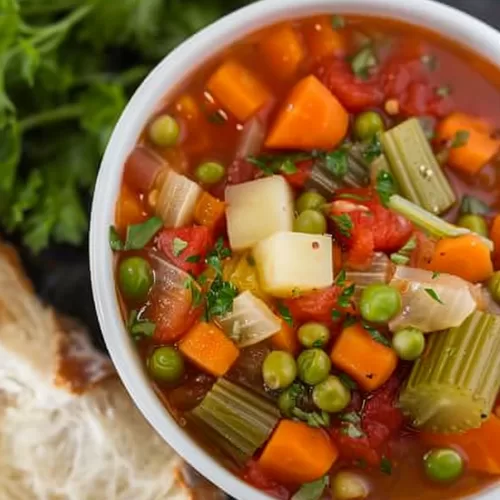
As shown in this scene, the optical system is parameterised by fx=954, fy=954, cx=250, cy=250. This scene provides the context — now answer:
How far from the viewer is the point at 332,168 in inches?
81.6

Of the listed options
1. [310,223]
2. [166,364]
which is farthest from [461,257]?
[166,364]

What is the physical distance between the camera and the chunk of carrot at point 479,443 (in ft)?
6.42

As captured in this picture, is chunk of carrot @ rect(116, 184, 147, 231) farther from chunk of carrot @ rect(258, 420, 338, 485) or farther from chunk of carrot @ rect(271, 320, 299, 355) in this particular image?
chunk of carrot @ rect(258, 420, 338, 485)

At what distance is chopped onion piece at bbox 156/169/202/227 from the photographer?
2.02m

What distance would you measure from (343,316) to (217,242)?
0.31 m

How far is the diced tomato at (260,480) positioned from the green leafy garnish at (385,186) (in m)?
0.62

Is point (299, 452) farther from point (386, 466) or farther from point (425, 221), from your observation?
point (425, 221)

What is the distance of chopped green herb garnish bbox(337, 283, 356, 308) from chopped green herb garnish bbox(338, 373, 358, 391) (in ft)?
0.48

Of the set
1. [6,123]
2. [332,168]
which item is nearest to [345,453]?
[332,168]

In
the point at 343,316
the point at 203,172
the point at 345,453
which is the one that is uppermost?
the point at 203,172

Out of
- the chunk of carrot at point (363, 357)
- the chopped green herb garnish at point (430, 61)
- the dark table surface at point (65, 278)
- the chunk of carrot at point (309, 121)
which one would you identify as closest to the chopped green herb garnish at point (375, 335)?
the chunk of carrot at point (363, 357)

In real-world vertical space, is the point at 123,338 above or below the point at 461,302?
below

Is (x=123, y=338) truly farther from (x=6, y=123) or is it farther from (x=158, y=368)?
(x=6, y=123)

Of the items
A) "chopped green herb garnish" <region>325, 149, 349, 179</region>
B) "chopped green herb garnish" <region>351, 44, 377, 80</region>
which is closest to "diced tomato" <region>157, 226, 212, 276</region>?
"chopped green herb garnish" <region>325, 149, 349, 179</region>
